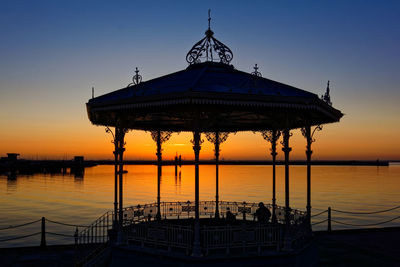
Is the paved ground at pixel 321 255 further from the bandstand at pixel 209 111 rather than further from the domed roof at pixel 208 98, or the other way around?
the domed roof at pixel 208 98

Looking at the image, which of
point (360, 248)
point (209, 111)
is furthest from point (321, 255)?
point (209, 111)

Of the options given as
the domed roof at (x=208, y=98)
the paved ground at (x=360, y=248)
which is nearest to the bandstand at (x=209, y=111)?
the domed roof at (x=208, y=98)

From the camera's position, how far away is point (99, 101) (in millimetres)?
14766

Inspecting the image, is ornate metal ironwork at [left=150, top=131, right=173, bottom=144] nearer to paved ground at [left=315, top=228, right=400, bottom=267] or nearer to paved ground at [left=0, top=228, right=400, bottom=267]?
paved ground at [left=0, top=228, right=400, bottom=267]

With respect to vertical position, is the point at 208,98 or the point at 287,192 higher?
the point at 208,98

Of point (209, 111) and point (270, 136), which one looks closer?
point (209, 111)

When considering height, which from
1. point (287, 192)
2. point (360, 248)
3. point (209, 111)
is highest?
point (209, 111)

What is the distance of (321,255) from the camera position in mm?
18172

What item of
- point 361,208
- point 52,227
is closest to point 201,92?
point 52,227

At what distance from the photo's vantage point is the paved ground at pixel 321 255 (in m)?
13.2

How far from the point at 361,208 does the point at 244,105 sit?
49.5m

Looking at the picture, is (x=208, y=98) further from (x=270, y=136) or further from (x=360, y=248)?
(x=360, y=248)

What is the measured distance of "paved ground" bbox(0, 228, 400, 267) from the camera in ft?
43.4

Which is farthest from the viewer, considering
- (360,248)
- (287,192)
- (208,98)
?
(360,248)
